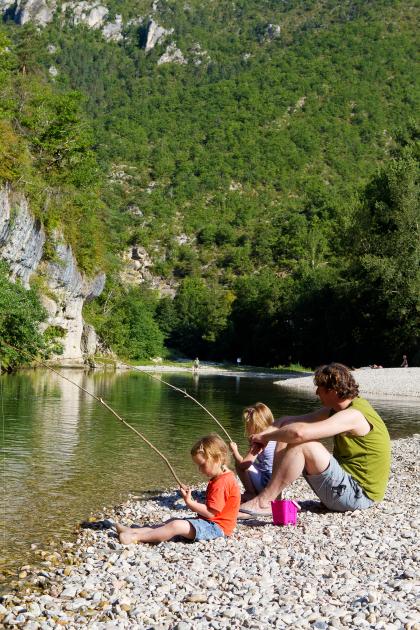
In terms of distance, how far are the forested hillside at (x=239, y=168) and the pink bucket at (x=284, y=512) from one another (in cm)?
2986

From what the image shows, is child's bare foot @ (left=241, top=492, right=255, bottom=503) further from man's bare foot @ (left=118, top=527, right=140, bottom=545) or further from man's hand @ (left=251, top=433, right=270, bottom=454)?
man's bare foot @ (left=118, top=527, right=140, bottom=545)

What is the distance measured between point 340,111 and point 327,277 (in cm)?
5074

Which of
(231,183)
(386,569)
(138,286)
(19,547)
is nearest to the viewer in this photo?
(386,569)

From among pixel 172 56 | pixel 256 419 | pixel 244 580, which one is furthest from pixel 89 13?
Result: pixel 244 580

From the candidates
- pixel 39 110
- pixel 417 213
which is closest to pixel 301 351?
pixel 417 213

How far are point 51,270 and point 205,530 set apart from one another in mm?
35855

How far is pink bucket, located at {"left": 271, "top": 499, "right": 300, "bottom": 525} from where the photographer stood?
7613mm

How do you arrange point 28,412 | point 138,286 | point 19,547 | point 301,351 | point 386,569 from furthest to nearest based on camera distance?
1. point 138,286
2. point 301,351
3. point 28,412
4. point 19,547
5. point 386,569

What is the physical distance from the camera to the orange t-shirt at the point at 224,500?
7.16 metres

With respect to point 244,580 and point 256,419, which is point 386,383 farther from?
point 244,580

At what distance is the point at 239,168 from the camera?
4222 inches

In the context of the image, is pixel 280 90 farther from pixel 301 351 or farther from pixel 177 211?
pixel 301 351

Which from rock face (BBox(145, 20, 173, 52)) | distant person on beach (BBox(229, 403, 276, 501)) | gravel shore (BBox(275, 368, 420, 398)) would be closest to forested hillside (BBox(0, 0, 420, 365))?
rock face (BBox(145, 20, 173, 52))

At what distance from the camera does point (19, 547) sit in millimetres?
7387
